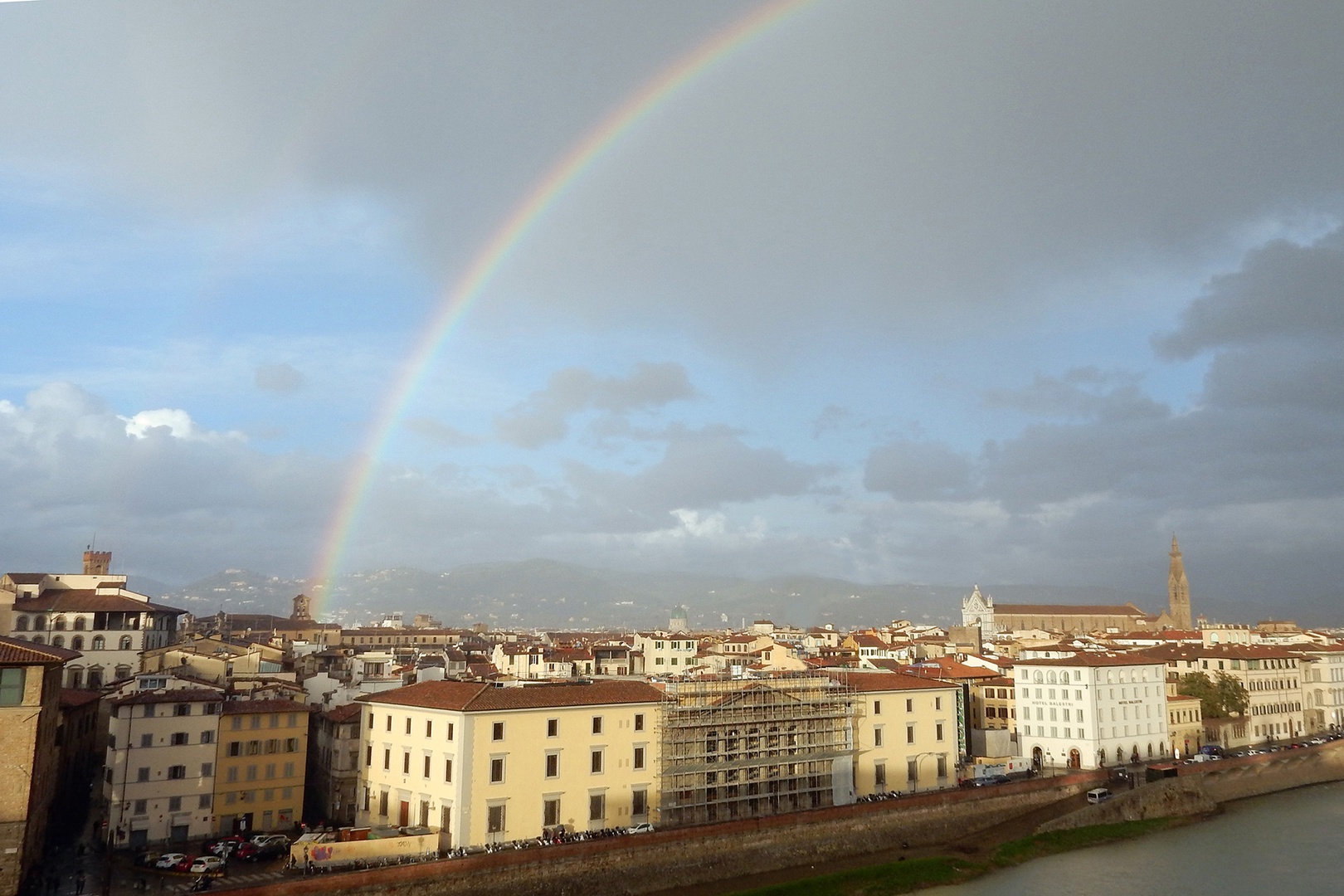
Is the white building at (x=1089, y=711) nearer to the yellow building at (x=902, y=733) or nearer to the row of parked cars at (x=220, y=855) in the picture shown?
the yellow building at (x=902, y=733)

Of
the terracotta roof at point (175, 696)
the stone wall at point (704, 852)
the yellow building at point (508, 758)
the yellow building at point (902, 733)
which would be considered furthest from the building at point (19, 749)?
the yellow building at point (902, 733)

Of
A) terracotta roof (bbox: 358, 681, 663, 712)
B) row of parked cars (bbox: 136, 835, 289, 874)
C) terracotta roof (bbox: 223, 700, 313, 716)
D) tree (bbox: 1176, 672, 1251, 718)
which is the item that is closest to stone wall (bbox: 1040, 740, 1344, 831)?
tree (bbox: 1176, 672, 1251, 718)

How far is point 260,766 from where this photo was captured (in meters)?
41.5

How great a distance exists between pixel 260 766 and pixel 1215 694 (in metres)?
63.5

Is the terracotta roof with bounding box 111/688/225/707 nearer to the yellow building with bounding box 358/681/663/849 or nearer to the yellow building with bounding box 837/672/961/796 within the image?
the yellow building with bounding box 358/681/663/849

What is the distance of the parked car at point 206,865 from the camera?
3278 cm

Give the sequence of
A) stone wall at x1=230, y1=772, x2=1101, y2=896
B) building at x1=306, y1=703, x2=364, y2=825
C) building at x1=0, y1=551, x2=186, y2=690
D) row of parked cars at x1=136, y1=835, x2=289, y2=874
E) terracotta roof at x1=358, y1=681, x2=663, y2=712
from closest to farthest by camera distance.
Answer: stone wall at x1=230, y1=772, x2=1101, y2=896
row of parked cars at x1=136, y1=835, x2=289, y2=874
terracotta roof at x1=358, y1=681, x2=663, y2=712
building at x1=306, y1=703, x2=364, y2=825
building at x1=0, y1=551, x2=186, y2=690

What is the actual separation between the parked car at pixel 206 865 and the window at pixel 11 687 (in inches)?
326

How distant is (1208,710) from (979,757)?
20.1 m

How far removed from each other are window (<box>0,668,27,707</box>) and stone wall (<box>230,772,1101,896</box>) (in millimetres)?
9050

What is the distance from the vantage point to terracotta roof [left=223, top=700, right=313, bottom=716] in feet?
136

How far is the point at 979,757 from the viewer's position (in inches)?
2442

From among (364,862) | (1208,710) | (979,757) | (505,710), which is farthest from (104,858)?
(1208,710)

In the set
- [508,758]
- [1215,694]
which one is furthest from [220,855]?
[1215,694]
